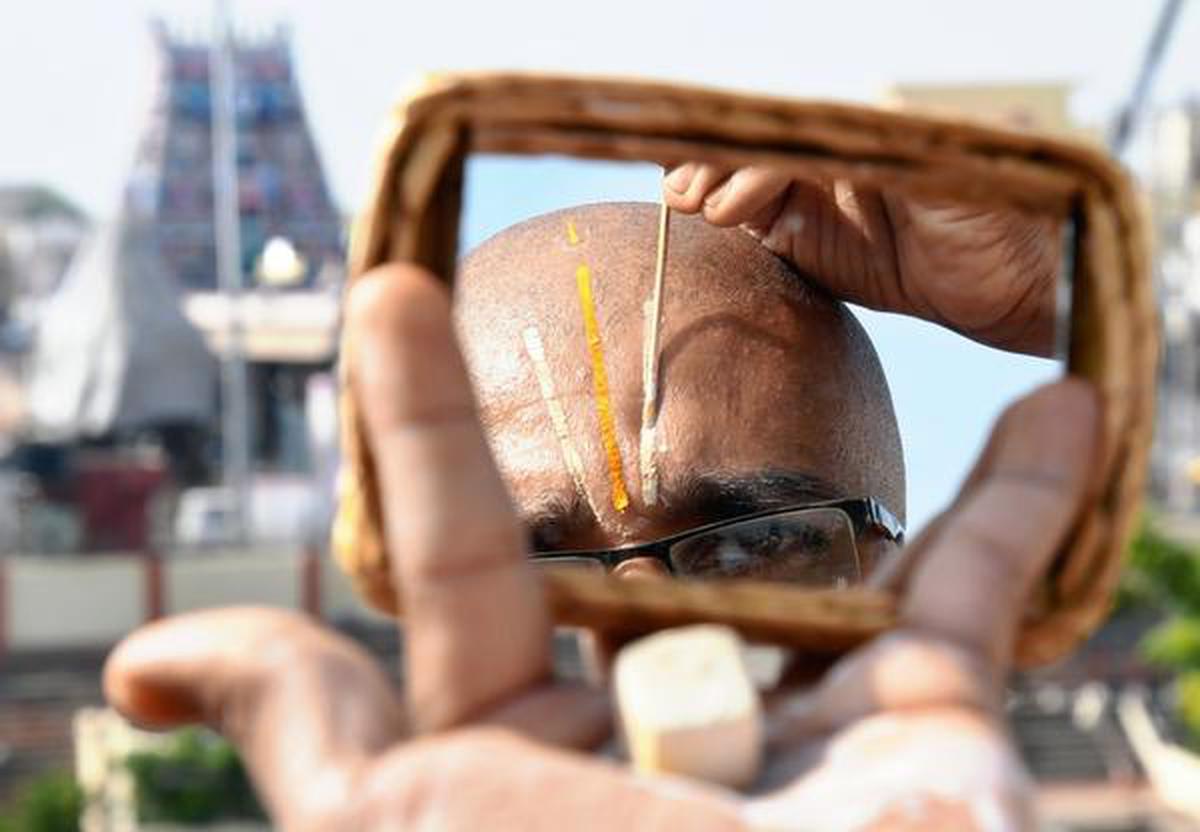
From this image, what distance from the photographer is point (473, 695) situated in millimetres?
595

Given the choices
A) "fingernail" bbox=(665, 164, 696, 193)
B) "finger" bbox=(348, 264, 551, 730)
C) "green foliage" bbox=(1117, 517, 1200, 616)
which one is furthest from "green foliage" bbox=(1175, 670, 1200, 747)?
"finger" bbox=(348, 264, 551, 730)

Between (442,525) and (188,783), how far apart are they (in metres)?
10.6

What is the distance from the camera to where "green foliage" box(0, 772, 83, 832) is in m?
10.4

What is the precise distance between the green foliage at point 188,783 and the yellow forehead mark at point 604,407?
10.00 metres

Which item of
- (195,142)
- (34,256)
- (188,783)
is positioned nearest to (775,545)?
(188,783)

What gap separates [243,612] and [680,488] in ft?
1.70

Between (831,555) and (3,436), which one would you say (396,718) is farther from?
(3,436)

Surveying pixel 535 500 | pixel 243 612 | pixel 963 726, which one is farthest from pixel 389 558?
pixel 535 500

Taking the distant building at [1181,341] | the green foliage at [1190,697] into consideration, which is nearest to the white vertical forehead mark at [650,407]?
the distant building at [1181,341]

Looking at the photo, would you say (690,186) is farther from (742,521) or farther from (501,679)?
(501,679)

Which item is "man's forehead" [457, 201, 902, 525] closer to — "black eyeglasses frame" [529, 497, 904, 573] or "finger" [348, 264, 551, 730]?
"black eyeglasses frame" [529, 497, 904, 573]

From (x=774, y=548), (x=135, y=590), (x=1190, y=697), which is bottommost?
(x=135, y=590)

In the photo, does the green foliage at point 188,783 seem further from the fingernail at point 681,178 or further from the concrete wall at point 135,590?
the fingernail at point 681,178

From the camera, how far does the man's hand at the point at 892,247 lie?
97 centimetres
